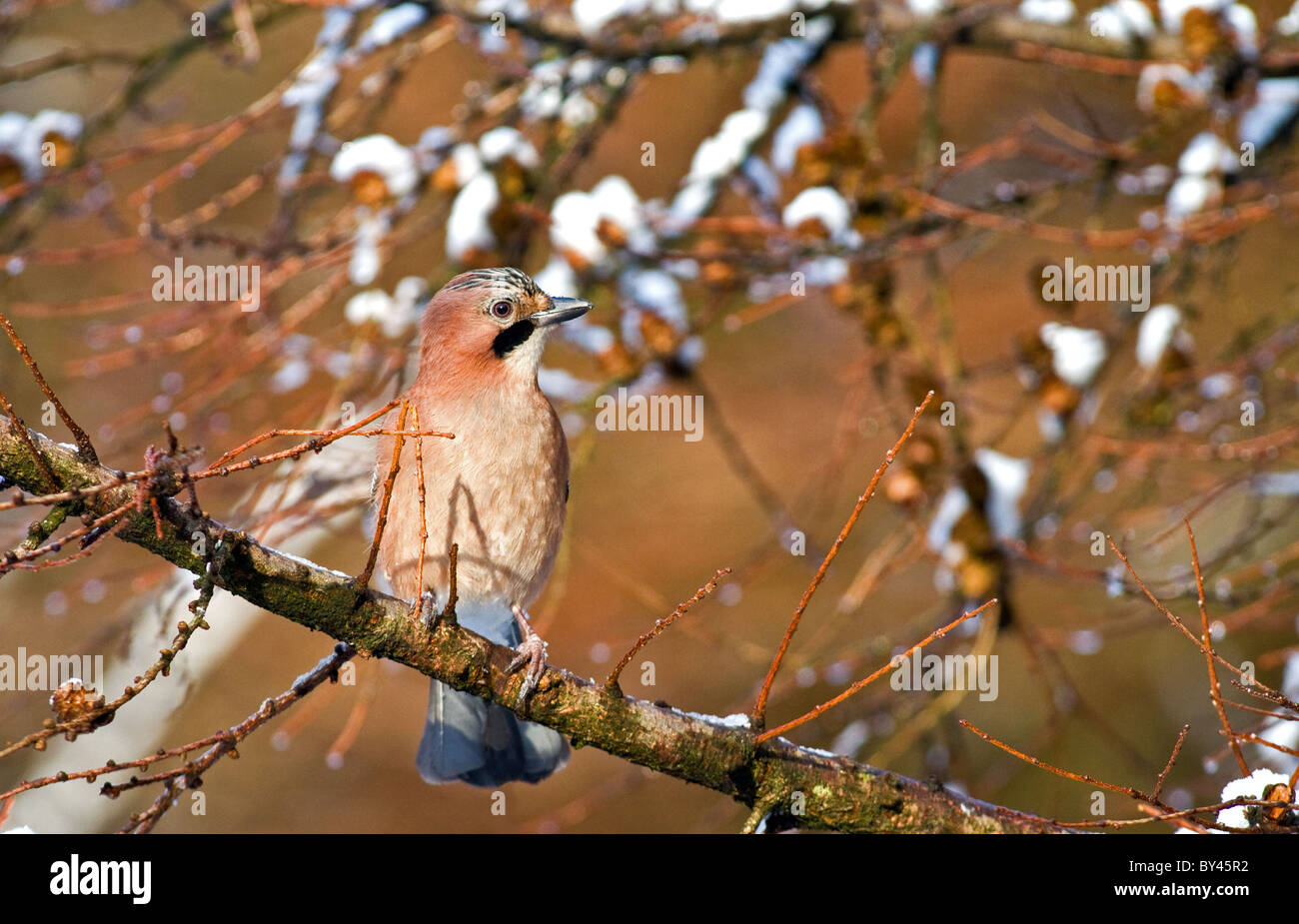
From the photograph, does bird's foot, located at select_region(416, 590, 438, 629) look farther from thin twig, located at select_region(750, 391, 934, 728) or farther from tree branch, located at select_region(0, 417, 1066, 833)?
thin twig, located at select_region(750, 391, 934, 728)

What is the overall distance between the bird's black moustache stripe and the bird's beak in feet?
0.12

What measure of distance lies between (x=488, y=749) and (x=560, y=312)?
1452 mm

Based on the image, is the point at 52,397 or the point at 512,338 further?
the point at 512,338

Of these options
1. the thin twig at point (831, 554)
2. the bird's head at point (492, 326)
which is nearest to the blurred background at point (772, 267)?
the bird's head at point (492, 326)

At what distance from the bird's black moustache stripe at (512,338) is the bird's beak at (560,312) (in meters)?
0.04

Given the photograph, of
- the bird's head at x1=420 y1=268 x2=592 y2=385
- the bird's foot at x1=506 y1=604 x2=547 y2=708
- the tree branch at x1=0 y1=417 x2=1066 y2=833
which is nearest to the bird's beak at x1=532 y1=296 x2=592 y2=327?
the bird's head at x1=420 y1=268 x2=592 y2=385

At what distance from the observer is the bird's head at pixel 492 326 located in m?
3.83

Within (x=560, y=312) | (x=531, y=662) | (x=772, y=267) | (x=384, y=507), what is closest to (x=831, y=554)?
(x=384, y=507)

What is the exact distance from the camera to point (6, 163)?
14.5ft

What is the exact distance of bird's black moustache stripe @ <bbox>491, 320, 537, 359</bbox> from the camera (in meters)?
3.86

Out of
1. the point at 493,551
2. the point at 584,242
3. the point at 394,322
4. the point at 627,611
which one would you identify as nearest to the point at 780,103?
the point at 584,242

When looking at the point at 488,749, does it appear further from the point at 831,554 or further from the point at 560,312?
the point at 831,554

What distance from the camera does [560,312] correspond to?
3.78m

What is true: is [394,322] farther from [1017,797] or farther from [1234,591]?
[1017,797]
